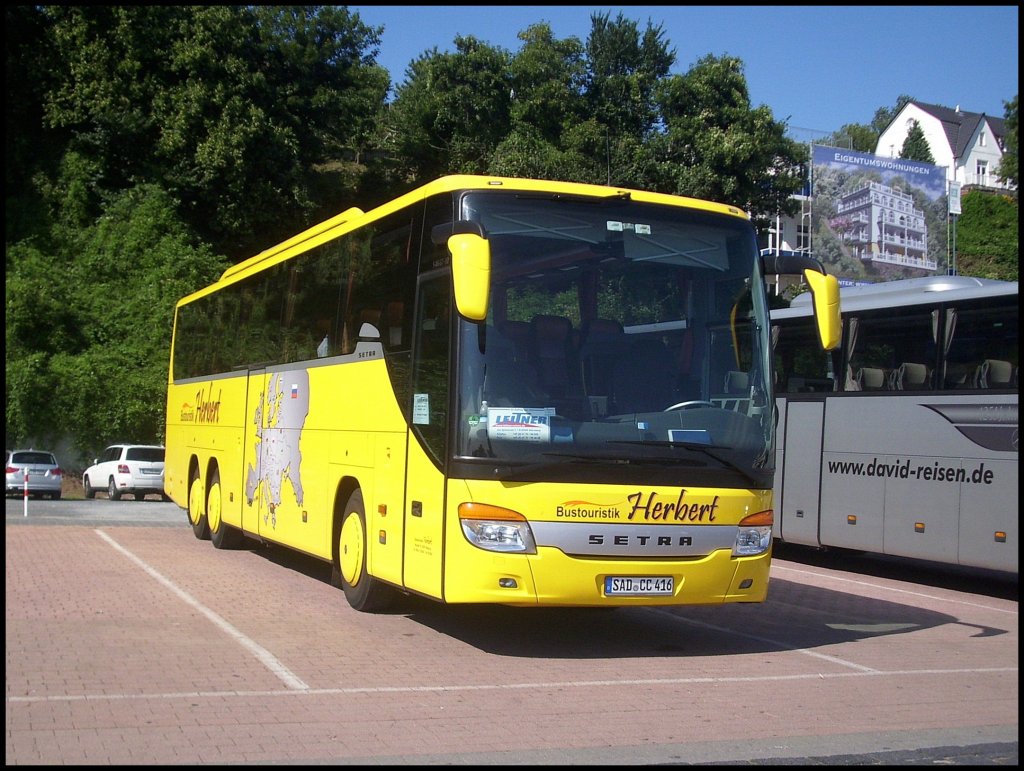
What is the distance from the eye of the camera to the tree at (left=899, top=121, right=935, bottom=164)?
10025 centimetres

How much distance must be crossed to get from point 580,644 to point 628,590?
4.26 feet

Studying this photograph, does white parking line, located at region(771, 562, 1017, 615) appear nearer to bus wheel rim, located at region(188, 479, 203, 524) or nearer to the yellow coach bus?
the yellow coach bus

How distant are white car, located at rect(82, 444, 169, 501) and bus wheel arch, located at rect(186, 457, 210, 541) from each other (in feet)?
52.8

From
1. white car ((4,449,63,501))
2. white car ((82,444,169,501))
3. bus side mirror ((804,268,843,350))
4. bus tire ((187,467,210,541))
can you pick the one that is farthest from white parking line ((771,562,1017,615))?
white car ((4,449,63,501))

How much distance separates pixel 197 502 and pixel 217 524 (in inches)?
53.4

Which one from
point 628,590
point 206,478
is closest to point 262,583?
point 206,478

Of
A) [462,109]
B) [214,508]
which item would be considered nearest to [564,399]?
[214,508]

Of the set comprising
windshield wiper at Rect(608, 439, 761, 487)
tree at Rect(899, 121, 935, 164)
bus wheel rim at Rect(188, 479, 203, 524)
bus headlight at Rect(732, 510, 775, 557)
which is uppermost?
tree at Rect(899, 121, 935, 164)

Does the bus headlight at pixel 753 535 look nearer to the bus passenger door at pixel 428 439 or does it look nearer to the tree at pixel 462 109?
the bus passenger door at pixel 428 439

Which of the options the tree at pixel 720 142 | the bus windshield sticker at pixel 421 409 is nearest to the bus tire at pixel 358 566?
the bus windshield sticker at pixel 421 409

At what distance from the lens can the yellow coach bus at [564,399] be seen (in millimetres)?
8867

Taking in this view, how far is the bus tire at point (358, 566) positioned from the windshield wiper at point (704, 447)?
2924 mm

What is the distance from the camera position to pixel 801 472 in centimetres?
1731

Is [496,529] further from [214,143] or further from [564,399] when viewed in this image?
[214,143]
